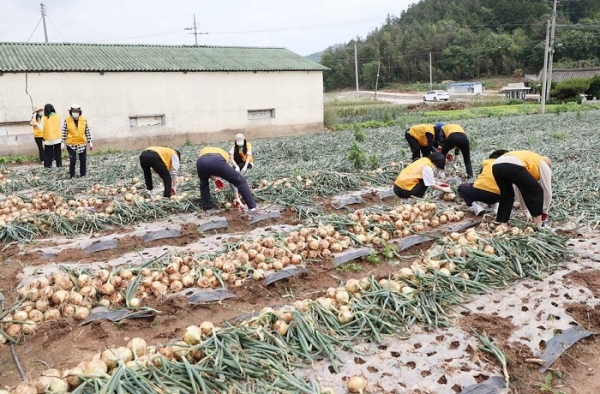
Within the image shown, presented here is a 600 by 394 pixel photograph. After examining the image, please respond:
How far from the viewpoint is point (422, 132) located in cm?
795

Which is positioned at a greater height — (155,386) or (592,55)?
(592,55)

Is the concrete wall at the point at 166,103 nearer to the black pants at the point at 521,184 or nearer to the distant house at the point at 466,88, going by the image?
the black pants at the point at 521,184

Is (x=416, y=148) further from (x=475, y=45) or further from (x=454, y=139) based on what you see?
(x=475, y=45)

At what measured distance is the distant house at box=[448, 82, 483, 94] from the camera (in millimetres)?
52166

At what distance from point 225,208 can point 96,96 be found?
11.6 m

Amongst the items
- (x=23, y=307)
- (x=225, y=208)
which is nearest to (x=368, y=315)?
(x=23, y=307)

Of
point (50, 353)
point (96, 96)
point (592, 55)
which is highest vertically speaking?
point (592, 55)

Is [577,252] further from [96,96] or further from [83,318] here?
[96,96]

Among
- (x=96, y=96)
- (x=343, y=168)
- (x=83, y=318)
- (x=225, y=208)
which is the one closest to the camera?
(x=83, y=318)

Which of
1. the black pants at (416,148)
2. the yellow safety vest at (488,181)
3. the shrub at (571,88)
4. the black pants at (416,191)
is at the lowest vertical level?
the black pants at (416,191)

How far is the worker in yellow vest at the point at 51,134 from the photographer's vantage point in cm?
995

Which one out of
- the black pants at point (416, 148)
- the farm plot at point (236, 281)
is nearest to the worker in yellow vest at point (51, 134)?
the farm plot at point (236, 281)

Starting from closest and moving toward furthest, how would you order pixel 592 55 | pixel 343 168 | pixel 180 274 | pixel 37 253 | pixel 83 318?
pixel 83 318, pixel 180 274, pixel 37 253, pixel 343 168, pixel 592 55

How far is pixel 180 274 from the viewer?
4.20m
